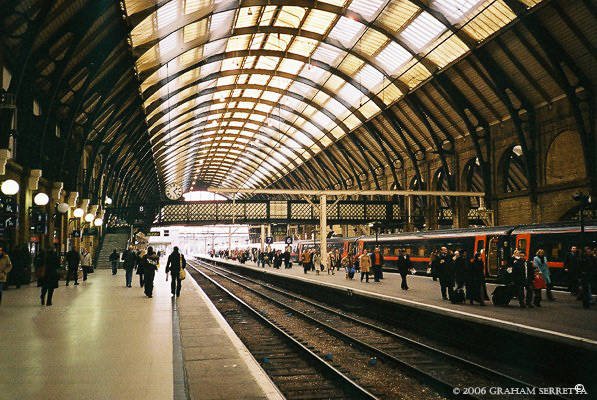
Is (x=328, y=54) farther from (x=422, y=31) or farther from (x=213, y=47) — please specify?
(x=422, y=31)

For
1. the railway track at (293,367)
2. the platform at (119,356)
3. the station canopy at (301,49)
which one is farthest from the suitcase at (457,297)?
the station canopy at (301,49)

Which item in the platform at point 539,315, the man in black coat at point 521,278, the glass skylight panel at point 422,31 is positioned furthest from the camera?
the glass skylight panel at point 422,31

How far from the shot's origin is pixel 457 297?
15617 mm

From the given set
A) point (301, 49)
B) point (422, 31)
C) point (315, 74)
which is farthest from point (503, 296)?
point (315, 74)

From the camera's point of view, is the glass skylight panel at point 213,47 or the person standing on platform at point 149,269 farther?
the glass skylight panel at point 213,47

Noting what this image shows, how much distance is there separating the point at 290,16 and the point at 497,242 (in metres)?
18.8

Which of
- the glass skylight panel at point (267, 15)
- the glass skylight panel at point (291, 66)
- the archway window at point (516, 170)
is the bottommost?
the archway window at point (516, 170)

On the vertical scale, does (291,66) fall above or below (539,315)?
above

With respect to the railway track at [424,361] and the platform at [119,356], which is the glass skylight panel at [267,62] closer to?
the railway track at [424,361]

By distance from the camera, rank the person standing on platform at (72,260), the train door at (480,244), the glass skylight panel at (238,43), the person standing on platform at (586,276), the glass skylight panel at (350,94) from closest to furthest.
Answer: the person standing on platform at (586,276) → the person standing on platform at (72,260) → the train door at (480,244) → the glass skylight panel at (238,43) → the glass skylight panel at (350,94)

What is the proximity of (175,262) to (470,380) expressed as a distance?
11.0 metres

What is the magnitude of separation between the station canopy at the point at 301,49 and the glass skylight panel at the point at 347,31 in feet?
0.22

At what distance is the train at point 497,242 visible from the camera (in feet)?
68.2

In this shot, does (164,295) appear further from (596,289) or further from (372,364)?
(596,289)
